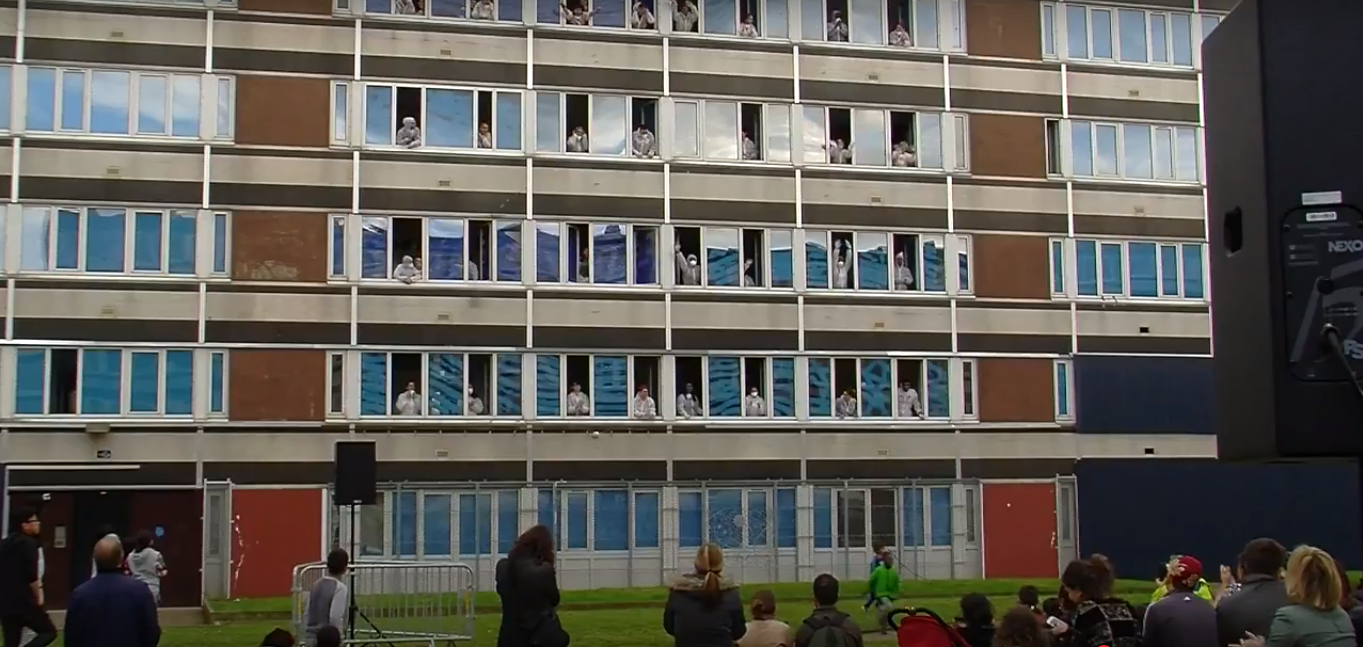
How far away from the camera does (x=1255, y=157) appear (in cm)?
386

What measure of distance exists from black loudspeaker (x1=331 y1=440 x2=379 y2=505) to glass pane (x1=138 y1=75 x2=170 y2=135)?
54.2ft

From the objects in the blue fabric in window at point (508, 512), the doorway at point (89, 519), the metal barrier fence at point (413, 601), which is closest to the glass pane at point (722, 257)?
the blue fabric in window at point (508, 512)

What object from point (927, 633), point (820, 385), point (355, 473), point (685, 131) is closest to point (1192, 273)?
point (820, 385)

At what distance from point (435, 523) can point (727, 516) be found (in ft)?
22.9

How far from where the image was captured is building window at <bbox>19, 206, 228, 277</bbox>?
119 feet

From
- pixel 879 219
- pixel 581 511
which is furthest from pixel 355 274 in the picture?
pixel 879 219

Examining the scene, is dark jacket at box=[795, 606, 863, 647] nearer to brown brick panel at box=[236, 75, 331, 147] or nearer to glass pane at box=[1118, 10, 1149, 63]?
brown brick panel at box=[236, 75, 331, 147]

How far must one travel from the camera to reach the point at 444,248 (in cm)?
3831

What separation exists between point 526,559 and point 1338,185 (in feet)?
33.5

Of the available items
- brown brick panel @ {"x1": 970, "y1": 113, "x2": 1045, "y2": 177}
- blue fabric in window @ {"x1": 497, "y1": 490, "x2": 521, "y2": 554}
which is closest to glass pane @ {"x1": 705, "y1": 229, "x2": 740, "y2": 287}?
brown brick panel @ {"x1": 970, "y1": 113, "x2": 1045, "y2": 177}

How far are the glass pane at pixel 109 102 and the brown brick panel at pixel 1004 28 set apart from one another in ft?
67.2

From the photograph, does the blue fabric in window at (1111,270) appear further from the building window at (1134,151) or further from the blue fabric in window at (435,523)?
the blue fabric in window at (435,523)

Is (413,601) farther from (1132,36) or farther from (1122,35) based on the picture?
(1132,36)

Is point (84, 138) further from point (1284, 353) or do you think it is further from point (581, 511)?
point (1284, 353)
